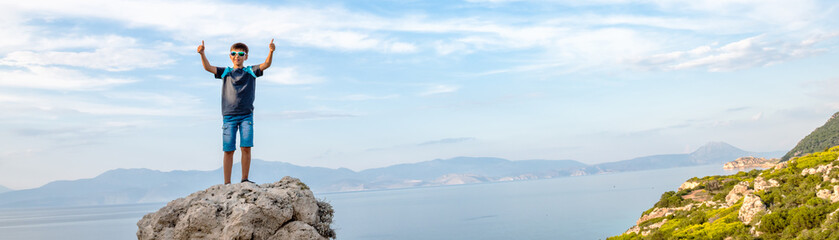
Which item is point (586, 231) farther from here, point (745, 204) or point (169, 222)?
point (169, 222)

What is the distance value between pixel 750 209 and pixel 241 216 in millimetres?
22811

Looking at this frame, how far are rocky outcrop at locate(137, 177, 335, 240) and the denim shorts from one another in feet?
3.71

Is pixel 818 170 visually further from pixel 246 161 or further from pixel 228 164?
pixel 228 164

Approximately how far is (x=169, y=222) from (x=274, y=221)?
1.41 metres

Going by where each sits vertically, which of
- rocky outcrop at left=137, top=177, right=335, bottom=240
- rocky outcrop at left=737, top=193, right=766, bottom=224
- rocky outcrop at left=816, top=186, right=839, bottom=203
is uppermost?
rocky outcrop at left=137, top=177, right=335, bottom=240

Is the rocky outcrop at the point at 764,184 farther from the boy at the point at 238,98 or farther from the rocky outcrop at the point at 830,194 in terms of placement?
the boy at the point at 238,98

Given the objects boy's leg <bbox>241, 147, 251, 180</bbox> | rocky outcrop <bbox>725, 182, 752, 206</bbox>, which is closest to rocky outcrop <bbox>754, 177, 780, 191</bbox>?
rocky outcrop <bbox>725, 182, 752, 206</bbox>

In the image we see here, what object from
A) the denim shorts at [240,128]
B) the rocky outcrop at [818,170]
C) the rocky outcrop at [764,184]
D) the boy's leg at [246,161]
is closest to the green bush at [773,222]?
the rocky outcrop at [818,170]

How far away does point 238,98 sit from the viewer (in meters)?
9.32

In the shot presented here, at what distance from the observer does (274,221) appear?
26.4 ft

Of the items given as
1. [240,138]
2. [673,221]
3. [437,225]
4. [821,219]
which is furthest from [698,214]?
[437,225]

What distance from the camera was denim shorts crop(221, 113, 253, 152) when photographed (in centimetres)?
940

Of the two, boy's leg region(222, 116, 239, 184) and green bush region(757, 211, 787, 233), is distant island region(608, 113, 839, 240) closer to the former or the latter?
green bush region(757, 211, 787, 233)

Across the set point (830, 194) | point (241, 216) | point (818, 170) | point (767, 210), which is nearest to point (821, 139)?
point (818, 170)
